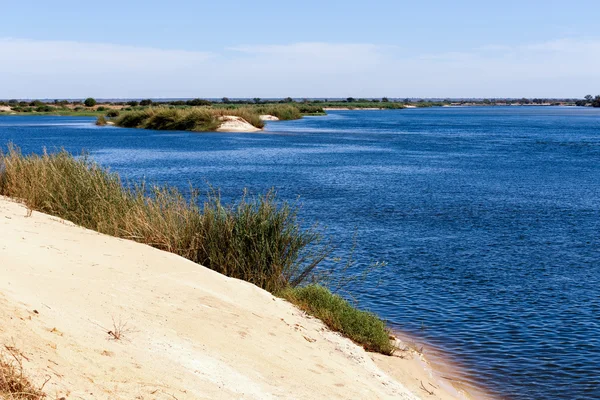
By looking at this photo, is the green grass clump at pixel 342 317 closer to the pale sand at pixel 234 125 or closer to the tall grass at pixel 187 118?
the pale sand at pixel 234 125

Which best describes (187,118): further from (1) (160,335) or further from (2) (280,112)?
(1) (160,335)

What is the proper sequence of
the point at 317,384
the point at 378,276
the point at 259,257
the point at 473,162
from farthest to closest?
the point at 473,162 → the point at 378,276 → the point at 259,257 → the point at 317,384

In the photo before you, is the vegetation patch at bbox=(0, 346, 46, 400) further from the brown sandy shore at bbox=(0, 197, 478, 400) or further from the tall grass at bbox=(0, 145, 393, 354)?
the tall grass at bbox=(0, 145, 393, 354)

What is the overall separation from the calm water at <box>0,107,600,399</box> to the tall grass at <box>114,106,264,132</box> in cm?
3132

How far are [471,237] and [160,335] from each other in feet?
45.5

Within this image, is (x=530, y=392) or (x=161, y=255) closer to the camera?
(x=530, y=392)

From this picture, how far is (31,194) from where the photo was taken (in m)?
15.5

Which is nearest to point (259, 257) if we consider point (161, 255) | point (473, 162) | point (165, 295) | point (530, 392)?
point (161, 255)

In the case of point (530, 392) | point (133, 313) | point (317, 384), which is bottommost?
point (530, 392)

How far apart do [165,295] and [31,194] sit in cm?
745

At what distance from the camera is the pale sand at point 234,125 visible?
8094 cm

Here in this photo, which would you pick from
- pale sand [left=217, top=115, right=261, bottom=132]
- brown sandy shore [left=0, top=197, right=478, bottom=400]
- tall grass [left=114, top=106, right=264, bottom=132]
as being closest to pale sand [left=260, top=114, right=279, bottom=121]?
tall grass [left=114, top=106, right=264, bottom=132]

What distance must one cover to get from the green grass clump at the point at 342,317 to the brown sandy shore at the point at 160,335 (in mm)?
252

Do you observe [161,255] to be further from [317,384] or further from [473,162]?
[473,162]
